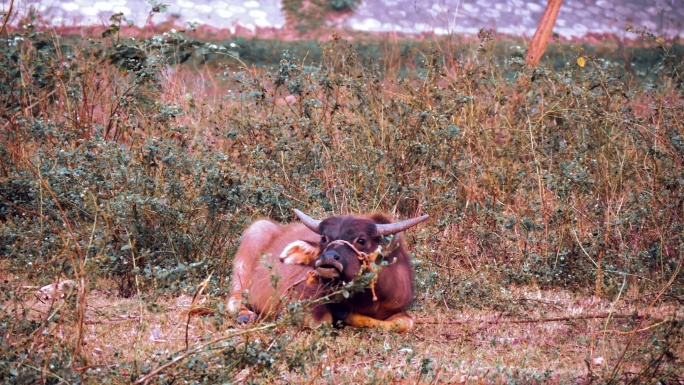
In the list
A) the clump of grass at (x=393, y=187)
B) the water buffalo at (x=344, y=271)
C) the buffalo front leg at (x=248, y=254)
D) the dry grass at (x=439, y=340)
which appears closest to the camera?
the dry grass at (x=439, y=340)

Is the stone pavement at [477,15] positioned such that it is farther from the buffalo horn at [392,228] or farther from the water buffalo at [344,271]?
the buffalo horn at [392,228]

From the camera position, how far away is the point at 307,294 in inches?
243

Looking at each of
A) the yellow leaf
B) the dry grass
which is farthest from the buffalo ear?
the yellow leaf

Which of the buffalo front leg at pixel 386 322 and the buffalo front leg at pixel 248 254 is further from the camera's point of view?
the buffalo front leg at pixel 248 254

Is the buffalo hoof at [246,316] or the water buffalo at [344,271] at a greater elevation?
the water buffalo at [344,271]

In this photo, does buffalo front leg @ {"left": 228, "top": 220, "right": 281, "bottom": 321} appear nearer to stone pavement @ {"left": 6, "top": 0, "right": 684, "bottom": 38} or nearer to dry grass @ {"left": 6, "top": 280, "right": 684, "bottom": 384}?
dry grass @ {"left": 6, "top": 280, "right": 684, "bottom": 384}

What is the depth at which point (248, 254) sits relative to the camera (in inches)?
275

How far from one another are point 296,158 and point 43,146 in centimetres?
234

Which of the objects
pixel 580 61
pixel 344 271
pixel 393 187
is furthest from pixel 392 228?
pixel 580 61

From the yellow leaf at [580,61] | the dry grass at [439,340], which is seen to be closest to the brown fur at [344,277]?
the dry grass at [439,340]

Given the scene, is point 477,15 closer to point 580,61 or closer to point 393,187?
point 580,61

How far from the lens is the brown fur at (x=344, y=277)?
6.09 meters

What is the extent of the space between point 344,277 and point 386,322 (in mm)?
508

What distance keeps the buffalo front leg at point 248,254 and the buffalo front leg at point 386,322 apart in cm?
86
